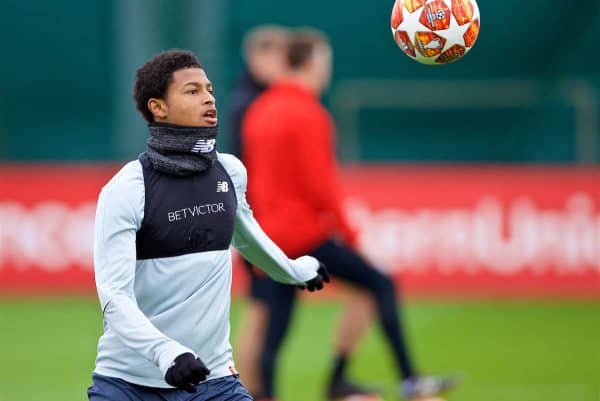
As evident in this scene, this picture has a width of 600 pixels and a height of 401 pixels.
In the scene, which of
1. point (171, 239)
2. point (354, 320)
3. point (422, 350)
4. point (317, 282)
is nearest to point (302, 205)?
point (354, 320)

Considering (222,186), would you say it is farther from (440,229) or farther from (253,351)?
(440,229)

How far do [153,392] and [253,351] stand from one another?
130 inches

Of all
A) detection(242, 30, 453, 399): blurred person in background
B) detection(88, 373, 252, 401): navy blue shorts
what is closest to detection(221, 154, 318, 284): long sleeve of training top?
detection(88, 373, 252, 401): navy blue shorts

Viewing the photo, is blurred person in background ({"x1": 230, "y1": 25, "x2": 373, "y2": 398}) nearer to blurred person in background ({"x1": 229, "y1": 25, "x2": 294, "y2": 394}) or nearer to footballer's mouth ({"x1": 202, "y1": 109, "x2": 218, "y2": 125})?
blurred person in background ({"x1": 229, "y1": 25, "x2": 294, "y2": 394})

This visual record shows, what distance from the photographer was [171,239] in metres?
5.09

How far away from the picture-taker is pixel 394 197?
15156 millimetres

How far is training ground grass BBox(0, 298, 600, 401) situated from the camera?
964 cm

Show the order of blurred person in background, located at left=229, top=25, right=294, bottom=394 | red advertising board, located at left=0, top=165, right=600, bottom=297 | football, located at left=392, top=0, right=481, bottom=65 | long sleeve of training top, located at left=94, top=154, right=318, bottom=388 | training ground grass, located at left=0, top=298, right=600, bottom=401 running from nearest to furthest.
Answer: long sleeve of training top, located at left=94, top=154, right=318, bottom=388
football, located at left=392, top=0, right=481, bottom=65
blurred person in background, located at left=229, top=25, right=294, bottom=394
training ground grass, located at left=0, top=298, right=600, bottom=401
red advertising board, located at left=0, top=165, right=600, bottom=297

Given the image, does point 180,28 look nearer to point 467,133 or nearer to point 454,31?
point 467,133

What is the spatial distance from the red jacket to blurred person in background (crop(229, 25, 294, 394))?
31 centimetres

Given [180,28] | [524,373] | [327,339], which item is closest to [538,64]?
[180,28]

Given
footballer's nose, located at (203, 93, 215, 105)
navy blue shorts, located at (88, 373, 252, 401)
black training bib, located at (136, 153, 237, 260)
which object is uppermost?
footballer's nose, located at (203, 93, 215, 105)

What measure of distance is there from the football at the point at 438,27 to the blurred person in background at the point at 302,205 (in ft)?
7.99

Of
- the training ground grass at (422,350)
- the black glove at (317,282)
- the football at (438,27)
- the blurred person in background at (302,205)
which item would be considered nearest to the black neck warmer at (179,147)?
the black glove at (317,282)
